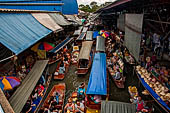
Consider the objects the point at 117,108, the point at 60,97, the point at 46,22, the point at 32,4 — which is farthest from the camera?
the point at 32,4

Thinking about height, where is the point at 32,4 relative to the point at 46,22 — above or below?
above

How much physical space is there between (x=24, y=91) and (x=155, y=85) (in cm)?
660

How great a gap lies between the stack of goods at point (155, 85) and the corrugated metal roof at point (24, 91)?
6.17m

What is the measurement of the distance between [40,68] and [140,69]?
659 centimetres

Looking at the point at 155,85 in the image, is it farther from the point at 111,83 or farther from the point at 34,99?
the point at 34,99

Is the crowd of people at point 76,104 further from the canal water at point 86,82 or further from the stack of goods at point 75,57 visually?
the stack of goods at point 75,57

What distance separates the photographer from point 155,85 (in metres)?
6.14

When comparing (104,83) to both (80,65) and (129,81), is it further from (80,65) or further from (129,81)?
(80,65)

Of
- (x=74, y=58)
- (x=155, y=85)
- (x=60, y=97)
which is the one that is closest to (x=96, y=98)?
(x=60, y=97)

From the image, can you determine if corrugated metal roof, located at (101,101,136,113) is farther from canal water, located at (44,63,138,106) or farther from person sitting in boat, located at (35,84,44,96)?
person sitting in boat, located at (35,84,44,96)

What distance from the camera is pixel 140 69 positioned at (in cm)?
789

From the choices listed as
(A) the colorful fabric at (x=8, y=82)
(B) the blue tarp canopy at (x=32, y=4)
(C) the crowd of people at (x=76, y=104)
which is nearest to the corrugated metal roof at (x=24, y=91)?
(A) the colorful fabric at (x=8, y=82)

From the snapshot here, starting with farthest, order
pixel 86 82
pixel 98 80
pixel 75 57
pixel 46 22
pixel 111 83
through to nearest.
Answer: pixel 75 57 < pixel 46 22 < pixel 86 82 < pixel 111 83 < pixel 98 80

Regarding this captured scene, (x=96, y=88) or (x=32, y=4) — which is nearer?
(x=96, y=88)
